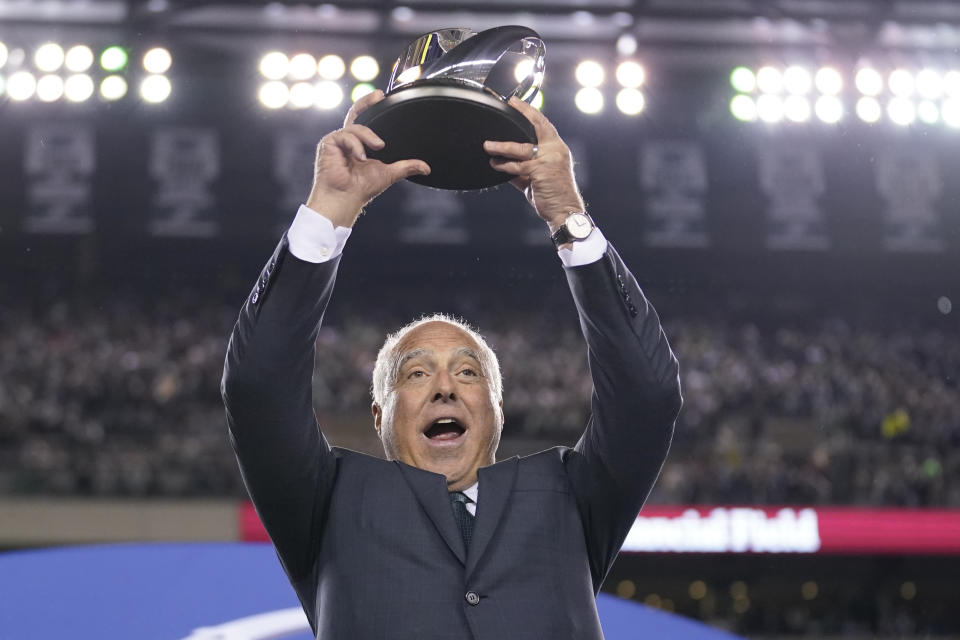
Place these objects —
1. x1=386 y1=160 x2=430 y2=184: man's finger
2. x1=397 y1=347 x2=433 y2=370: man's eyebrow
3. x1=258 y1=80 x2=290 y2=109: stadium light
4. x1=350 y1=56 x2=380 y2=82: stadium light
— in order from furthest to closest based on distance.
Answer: x1=258 y1=80 x2=290 y2=109: stadium light < x1=350 y1=56 x2=380 y2=82: stadium light < x1=397 y1=347 x2=433 y2=370: man's eyebrow < x1=386 y1=160 x2=430 y2=184: man's finger

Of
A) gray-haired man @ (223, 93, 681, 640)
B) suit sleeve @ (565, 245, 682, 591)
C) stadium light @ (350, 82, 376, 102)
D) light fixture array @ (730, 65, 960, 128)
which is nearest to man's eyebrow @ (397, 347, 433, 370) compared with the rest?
gray-haired man @ (223, 93, 681, 640)

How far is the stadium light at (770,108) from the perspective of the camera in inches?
357

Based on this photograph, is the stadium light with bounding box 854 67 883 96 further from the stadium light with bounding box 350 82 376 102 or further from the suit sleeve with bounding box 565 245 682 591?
the suit sleeve with bounding box 565 245 682 591

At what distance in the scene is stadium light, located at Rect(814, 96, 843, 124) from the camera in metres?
9.30

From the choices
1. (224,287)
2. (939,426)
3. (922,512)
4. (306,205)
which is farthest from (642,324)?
(224,287)

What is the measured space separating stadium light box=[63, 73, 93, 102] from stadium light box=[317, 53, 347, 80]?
6.24ft

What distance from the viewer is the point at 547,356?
1440 cm

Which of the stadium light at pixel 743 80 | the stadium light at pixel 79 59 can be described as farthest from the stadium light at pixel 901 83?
the stadium light at pixel 79 59

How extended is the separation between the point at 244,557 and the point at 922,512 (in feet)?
35.0

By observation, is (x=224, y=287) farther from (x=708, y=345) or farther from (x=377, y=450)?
(x=708, y=345)

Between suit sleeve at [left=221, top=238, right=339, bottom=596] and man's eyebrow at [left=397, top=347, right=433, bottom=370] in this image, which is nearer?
suit sleeve at [left=221, top=238, right=339, bottom=596]

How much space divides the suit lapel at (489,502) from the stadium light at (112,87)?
7649 millimetres

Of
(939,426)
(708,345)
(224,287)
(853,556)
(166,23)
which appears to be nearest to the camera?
(166,23)

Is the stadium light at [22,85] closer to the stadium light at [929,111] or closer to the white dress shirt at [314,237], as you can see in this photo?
the stadium light at [929,111]
